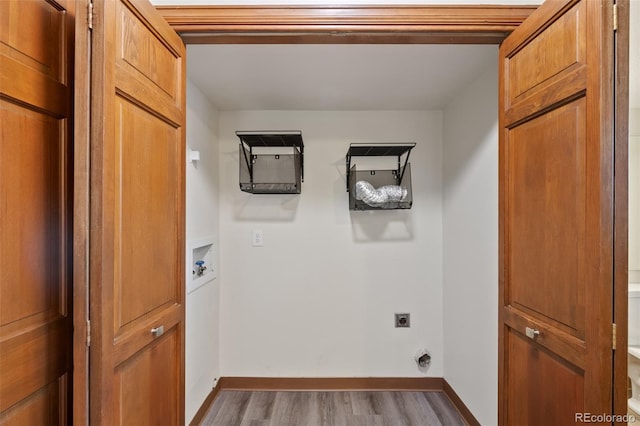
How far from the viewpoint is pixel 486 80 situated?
6.41 ft

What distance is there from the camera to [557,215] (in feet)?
3.21

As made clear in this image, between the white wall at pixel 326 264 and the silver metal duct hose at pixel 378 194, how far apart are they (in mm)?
253

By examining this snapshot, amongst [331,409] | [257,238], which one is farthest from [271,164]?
[331,409]

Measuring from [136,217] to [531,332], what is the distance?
1293mm

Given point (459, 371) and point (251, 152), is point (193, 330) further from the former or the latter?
point (459, 371)

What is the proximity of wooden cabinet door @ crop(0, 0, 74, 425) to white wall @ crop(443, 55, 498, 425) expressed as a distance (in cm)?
192

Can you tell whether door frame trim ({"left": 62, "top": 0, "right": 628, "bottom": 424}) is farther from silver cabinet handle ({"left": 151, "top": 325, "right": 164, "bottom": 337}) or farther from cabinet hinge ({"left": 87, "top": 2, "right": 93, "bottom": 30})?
silver cabinet handle ({"left": 151, "top": 325, "right": 164, "bottom": 337})

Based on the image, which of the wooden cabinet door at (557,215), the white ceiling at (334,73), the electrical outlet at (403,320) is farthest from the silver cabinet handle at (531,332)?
the electrical outlet at (403,320)

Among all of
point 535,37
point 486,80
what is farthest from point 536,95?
point 486,80

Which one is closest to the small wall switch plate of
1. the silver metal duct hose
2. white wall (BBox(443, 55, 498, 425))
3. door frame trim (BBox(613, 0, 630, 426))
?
the silver metal duct hose

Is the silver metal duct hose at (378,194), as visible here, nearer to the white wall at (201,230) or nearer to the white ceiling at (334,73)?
the white ceiling at (334,73)

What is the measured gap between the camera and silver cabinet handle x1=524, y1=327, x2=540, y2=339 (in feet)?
3.45

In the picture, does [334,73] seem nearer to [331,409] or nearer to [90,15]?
[90,15]

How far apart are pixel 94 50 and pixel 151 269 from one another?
0.64 metres
